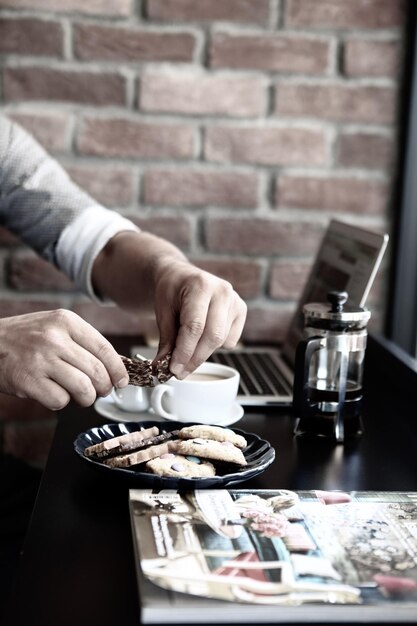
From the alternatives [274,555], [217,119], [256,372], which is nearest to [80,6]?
[217,119]

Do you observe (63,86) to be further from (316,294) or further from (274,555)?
(274,555)

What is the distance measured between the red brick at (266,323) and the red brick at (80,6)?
640mm

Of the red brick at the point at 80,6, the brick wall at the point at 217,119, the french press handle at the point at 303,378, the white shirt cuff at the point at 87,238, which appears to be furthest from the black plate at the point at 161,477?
the red brick at the point at 80,6

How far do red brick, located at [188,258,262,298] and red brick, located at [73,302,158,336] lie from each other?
0.17 m

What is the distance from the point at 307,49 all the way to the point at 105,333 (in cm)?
69

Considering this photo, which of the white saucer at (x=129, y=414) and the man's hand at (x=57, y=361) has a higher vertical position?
the man's hand at (x=57, y=361)

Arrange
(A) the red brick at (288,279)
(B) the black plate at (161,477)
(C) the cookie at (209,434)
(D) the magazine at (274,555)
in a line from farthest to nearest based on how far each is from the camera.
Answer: (A) the red brick at (288,279) → (C) the cookie at (209,434) → (B) the black plate at (161,477) → (D) the magazine at (274,555)

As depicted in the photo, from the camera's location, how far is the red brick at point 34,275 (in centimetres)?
170

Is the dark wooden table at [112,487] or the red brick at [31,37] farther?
the red brick at [31,37]

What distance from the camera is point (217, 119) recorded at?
5.49ft

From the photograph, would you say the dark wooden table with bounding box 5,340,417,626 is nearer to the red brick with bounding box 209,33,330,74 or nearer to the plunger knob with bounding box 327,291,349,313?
the plunger knob with bounding box 327,291,349,313

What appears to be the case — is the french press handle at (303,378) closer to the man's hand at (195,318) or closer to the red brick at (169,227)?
the man's hand at (195,318)

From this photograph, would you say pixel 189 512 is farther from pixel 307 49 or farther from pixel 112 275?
pixel 307 49

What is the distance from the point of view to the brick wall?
64.0 inches
